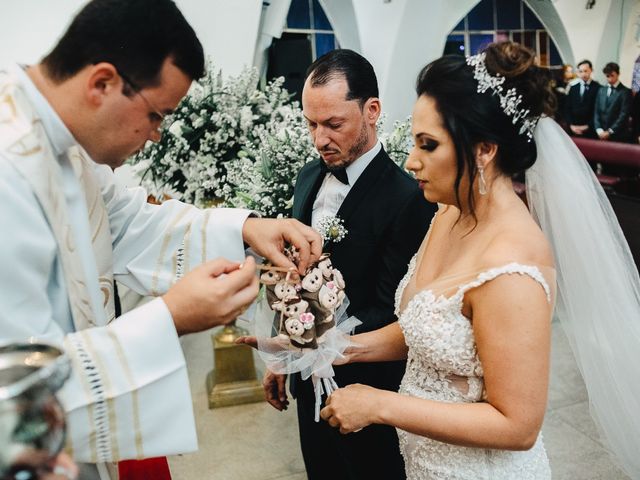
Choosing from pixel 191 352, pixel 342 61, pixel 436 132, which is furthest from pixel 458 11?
pixel 436 132

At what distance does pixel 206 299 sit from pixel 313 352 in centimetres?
67

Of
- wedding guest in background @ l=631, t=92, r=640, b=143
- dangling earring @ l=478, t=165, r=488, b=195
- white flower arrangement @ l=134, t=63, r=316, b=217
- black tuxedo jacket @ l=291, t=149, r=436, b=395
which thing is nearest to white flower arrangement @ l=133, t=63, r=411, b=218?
white flower arrangement @ l=134, t=63, r=316, b=217

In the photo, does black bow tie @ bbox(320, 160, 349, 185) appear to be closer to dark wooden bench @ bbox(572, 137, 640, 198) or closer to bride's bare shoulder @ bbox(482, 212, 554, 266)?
bride's bare shoulder @ bbox(482, 212, 554, 266)

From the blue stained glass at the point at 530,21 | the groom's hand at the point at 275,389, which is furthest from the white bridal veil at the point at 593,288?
the blue stained glass at the point at 530,21

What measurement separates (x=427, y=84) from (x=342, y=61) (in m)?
0.85

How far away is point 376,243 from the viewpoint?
2260 mm

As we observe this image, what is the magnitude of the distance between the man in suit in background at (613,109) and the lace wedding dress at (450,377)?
32.8ft

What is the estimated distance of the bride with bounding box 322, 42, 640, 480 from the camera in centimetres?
145

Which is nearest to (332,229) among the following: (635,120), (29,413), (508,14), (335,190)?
(335,190)

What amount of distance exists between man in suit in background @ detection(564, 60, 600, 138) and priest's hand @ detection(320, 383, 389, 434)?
417 inches

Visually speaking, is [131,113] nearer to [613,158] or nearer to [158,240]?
[158,240]

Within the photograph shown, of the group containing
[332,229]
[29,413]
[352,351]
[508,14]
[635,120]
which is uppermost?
[508,14]

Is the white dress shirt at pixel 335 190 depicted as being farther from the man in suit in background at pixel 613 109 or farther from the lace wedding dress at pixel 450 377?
the man in suit in background at pixel 613 109

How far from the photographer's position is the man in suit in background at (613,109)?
33.7 feet
